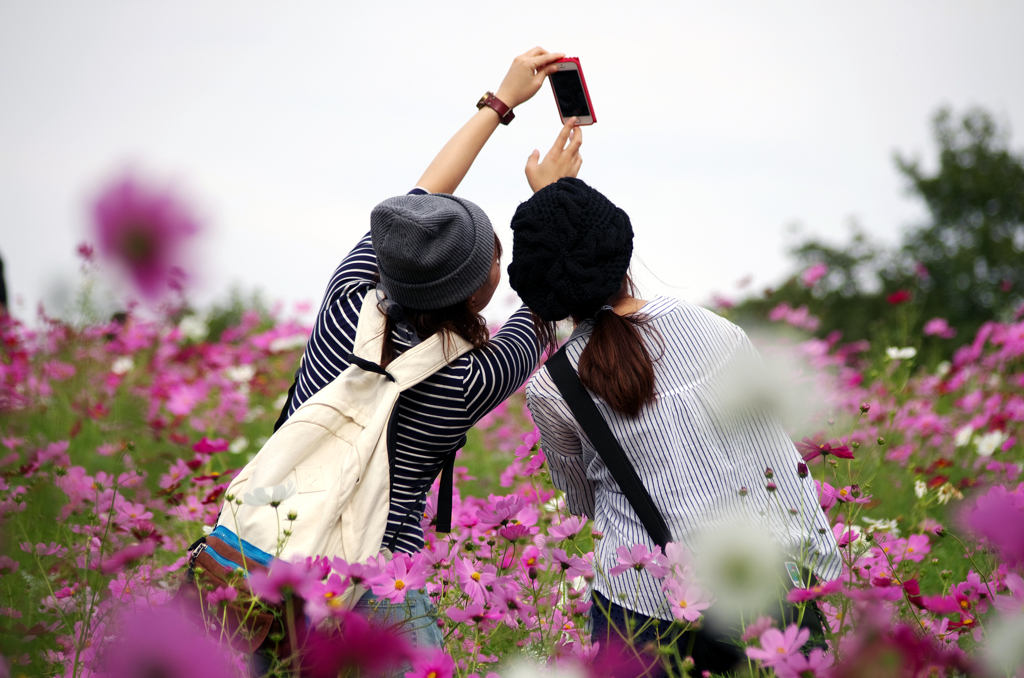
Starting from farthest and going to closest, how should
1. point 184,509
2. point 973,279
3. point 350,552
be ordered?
point 973,279 → point 184,509 → point 350,552

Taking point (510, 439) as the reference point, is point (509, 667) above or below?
above

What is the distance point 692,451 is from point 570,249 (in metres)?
0.37

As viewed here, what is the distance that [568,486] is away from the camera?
147 cm

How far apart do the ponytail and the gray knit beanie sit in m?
0.23

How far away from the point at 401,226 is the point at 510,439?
3127mm

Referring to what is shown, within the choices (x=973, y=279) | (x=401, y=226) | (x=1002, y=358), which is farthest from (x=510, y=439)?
(x=973, y=279)

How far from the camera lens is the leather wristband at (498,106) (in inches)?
63.8

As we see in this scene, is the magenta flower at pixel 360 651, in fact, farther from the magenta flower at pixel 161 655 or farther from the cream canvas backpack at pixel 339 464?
the cream canvas backpack at pixel 339 464

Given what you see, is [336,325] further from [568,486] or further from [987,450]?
[987,450]

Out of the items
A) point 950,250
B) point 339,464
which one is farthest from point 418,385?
point 950,250

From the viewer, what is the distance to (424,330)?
1.35 meters

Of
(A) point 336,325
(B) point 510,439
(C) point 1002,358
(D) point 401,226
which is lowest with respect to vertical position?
(B) point 510,439

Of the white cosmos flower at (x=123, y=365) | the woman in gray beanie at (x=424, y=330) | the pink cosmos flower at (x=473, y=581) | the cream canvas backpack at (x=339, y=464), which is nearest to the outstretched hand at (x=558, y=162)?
the woman in gray beanie at (x=424, y=330)

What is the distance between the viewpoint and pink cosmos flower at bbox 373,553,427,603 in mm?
1122
